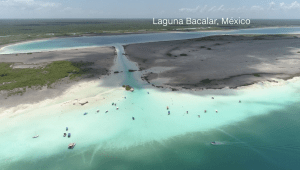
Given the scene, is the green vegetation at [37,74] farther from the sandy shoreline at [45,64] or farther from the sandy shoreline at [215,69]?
the sandy shoreline at [215,69]

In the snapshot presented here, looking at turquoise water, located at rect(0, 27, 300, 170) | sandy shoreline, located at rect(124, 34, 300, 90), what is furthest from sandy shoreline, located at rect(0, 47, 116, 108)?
sandy shoreline, located at rect(124, 34, 300, 90)

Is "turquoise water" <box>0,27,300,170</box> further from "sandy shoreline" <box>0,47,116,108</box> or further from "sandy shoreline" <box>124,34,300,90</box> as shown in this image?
"sandy shoreline" <box>124,34,300,90</box>

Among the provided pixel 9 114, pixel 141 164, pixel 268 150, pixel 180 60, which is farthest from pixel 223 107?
pixel 9 114

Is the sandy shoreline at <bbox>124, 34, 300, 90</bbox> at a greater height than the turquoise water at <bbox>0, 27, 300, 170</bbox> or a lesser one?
greater

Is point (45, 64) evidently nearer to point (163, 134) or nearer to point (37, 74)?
point (37, 74)

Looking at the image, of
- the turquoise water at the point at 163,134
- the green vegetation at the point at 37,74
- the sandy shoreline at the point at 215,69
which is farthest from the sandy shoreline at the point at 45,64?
the sandy shoreline at the point at 215,69

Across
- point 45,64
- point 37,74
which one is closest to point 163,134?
point 37,74

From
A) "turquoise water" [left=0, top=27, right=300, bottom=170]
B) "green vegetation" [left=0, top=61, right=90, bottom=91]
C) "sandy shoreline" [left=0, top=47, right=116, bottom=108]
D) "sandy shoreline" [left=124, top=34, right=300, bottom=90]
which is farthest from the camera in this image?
"sandy shoreline" [left=124, top=34, right=300, bottom=90]
